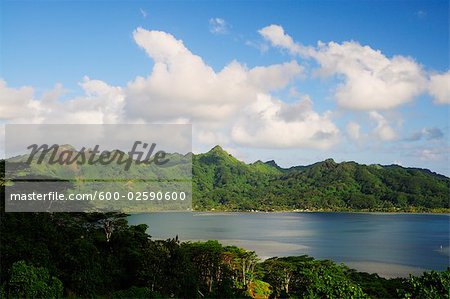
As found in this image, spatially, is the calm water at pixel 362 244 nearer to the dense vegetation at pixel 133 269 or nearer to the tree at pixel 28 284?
the dense vegetation at pixel 133 269

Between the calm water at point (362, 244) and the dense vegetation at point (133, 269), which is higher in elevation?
the dense vegetation at point (133, 269)

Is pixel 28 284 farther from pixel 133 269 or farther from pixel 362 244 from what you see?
pixel 362 244

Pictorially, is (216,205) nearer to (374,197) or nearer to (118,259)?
(374,197)

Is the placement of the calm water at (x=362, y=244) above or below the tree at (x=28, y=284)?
below

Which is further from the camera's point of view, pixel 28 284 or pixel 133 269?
pixel 133 269

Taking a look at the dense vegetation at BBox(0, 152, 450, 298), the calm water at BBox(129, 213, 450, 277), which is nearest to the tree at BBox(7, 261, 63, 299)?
the dense vegetation at BBox(0, 152, 450, 298)

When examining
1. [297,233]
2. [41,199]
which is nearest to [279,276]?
[41,199]

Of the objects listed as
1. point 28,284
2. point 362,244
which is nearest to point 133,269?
point 28,284

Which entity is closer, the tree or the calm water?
the tree

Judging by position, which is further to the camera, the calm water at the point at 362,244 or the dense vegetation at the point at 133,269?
the calm water at the point at 362,244

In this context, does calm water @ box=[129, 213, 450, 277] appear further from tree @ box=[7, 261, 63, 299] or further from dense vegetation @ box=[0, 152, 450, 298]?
tree @ box=[7, 261, 63, 299]

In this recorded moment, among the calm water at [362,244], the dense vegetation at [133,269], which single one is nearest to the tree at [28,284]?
the dense vegetation at [133,269]

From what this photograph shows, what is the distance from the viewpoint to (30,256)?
15633mm

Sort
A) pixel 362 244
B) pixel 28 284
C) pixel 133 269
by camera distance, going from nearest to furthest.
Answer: pixel 28 284, pixel 133 269, pixel 362 244
